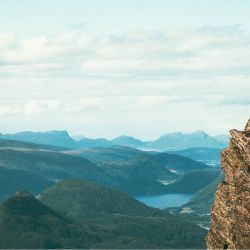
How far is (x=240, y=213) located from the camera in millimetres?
89938

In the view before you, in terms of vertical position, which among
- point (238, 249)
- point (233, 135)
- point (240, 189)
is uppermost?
point (233, 135)

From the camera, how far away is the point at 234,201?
9088cm

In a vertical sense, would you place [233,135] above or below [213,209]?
above

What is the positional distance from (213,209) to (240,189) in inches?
233

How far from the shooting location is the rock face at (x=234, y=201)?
89.8 m

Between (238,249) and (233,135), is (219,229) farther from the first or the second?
(233,135)

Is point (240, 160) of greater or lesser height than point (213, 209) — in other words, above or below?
above

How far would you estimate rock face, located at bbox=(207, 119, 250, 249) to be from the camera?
89750 mm

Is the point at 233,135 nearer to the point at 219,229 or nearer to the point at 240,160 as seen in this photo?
the point at 240,160

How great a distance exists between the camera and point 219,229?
93938mm

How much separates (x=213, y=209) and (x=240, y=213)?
18.1 ft

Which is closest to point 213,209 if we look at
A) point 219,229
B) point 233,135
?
point 219,229

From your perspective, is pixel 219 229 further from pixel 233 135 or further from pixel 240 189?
pixel 233 135

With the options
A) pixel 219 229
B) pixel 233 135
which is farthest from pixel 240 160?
pixel 219 229
